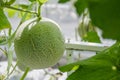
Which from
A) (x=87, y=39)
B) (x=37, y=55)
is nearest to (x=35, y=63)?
(x=37, y=55)

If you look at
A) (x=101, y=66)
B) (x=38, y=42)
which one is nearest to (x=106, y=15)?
(x=101, y=66)

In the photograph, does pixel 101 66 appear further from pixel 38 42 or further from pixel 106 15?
pixel 106 15

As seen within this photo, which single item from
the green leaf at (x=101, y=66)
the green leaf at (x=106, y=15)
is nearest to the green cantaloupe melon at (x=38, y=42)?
the green leaf at (x=101, y=66)

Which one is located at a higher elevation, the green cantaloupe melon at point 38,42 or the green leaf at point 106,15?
the green leaf at point 106,15

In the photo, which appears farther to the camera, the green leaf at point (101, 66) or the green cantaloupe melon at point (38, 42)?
the green cantaloupe melon at point (38, 42)

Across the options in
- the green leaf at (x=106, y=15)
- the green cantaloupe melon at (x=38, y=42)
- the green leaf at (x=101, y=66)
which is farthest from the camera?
the green cantaloupe melon at (x=38, y=42)

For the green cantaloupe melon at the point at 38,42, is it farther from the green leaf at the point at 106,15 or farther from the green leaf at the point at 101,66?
the green leaf at the point at 106,15

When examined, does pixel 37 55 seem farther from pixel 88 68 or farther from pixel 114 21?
pixel 114 21
